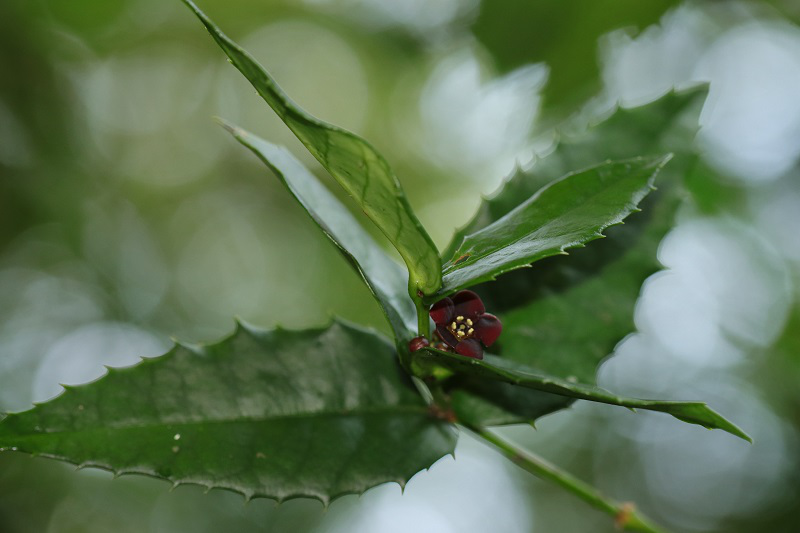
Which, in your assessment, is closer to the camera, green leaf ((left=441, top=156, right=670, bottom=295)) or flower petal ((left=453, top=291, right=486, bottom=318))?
green leaf ((left=441, top=156, right=670, bottom=295))

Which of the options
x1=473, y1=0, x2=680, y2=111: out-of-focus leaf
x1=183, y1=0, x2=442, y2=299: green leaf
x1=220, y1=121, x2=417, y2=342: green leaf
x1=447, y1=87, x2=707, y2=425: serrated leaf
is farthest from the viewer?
x1=473, y1=0, x2=680, y2=111: out-of-focus leaf

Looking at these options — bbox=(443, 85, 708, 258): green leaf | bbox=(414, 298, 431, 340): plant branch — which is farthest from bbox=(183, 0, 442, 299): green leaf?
bbox=(443, 85, 708, 258): green leaf

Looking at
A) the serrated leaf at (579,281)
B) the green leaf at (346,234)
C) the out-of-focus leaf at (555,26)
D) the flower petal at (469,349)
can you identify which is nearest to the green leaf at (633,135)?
the serrated leaf at (579,281)

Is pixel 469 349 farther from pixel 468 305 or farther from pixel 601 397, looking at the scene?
pixel 601 397

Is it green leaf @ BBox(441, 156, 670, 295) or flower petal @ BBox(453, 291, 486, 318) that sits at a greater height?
green leaf @ BBox(441, 156, 670, 295)

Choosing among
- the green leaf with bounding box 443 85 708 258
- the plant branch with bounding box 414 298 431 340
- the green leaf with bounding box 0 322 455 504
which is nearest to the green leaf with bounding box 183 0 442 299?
the plant branch with bounding box 414 298 431 340

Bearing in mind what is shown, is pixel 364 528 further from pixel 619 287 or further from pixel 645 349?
pixel 619 287

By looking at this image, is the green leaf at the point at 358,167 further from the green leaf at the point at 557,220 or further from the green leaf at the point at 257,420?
the green leaf at the point at 257,420

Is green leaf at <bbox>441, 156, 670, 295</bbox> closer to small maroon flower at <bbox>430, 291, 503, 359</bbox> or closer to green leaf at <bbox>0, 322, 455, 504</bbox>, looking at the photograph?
small maroon flower at <bbox>430, 291, 503, 359</bbox>

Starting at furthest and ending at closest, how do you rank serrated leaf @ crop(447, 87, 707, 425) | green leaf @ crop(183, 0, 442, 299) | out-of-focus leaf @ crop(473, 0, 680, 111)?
1. out-of-focus leaf @ crop(473, 0, 680, 111)
2. serrated leaf @ crop(447, 87, 707, 425)
3. green leaf @ crop(183, 0, 442, 299)
